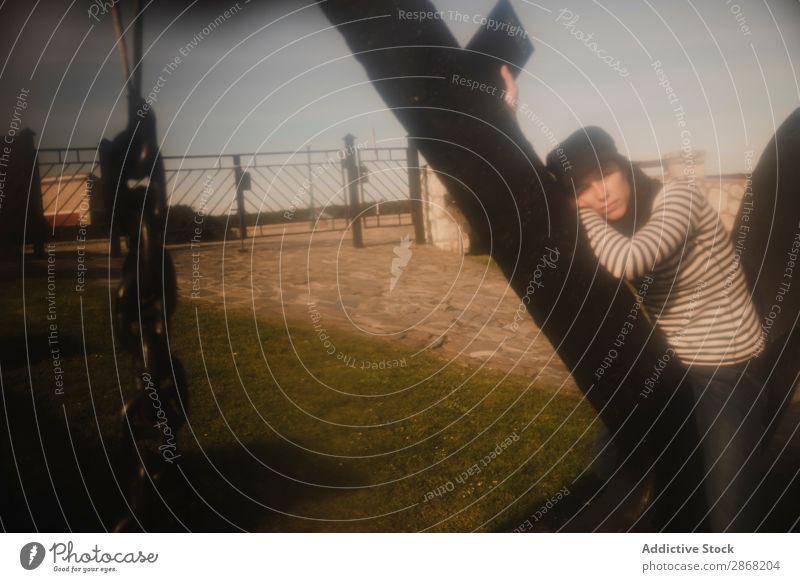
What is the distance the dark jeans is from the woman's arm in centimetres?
22

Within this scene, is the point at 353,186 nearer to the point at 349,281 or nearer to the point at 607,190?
the point at 349,281

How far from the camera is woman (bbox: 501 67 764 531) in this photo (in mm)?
984

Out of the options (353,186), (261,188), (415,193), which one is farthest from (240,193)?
A: (415,193)

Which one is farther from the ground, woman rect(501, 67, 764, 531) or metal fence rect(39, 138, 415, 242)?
metal fence rect(39, 138, 415, 242)

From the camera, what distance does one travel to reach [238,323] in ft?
4.09

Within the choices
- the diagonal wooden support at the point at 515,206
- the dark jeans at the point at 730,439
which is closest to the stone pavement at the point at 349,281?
the diagonal wooden support at the point at 515,206

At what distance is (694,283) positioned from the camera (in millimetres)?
1024

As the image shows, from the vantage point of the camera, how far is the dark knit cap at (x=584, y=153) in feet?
3.22

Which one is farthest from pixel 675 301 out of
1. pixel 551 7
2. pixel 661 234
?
pixel 551 7

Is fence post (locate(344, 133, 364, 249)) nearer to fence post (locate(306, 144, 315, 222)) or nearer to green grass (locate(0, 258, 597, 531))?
fence post (locate(306, 144, 315, 222))

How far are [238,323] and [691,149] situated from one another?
0.89 meters

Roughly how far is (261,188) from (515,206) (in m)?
0.41

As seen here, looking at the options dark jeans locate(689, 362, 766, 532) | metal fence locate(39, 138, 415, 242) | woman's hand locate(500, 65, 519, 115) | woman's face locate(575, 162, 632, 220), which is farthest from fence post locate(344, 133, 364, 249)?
→ dark jeans locate(689, 362, 766, 532)

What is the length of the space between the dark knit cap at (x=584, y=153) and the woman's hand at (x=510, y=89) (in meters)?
0.10
